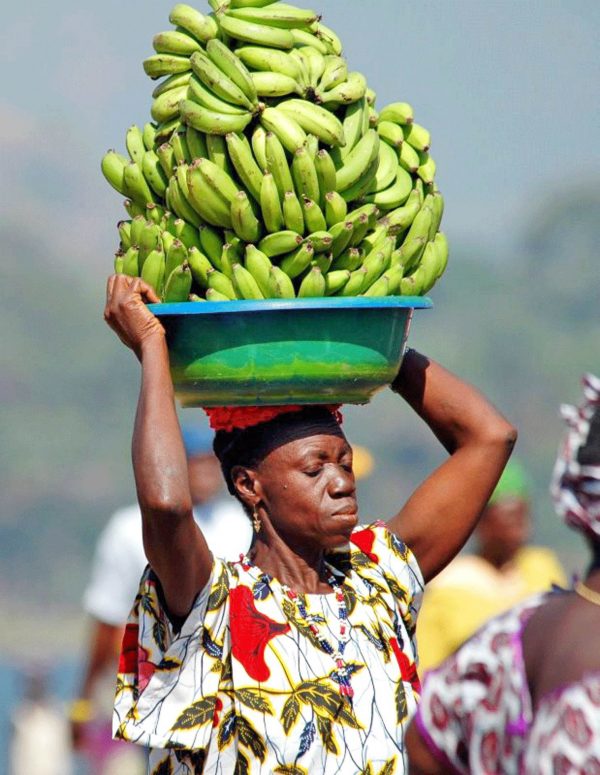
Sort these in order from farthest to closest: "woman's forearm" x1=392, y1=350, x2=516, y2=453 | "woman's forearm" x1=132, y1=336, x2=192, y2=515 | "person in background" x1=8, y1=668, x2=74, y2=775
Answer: "person in background" x1=8, y1=668, x2=74, y2=775, "woman's forearm" x1=392, y1=350, x2=516, y2=453, "woman's forearm" x1=132, y1=336, x2=192, y2=515

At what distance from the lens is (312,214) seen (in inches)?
140

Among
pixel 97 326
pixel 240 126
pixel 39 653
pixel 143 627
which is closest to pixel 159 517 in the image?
pixel 143 627

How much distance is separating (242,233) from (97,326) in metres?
44.9

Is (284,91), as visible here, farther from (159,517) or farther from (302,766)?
(302,766)

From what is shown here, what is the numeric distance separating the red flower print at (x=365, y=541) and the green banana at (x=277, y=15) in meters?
1.11

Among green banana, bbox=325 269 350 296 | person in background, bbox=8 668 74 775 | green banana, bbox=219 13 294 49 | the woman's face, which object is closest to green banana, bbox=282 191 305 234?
green banana, bbox=325 269 350 296

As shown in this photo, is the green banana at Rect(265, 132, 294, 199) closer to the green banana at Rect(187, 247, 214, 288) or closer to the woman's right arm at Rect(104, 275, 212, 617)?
the green banana at Rect(187, 247, 214, 288)

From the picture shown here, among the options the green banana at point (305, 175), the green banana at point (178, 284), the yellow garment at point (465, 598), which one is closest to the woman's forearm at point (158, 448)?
the green banana at point (178, 284)

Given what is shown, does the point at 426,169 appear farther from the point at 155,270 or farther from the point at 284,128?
the point at 155,270

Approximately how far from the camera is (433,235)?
12.5 ft

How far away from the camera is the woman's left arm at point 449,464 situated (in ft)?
12.9

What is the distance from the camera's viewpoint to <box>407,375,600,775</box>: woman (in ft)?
8.95

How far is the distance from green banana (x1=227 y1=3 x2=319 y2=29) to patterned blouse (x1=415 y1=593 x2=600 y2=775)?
140 centimetres

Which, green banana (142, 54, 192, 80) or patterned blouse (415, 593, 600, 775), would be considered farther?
green banana (142, 54, 192, 80)
